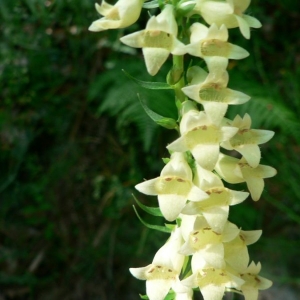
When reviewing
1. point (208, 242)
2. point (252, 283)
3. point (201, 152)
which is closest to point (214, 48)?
point (201, 152)

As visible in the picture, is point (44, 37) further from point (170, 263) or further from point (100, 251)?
point (170, 263)

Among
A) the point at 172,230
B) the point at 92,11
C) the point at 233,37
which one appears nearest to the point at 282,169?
the point at 233,37

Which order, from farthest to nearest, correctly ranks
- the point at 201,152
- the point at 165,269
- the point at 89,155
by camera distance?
the point at 89,155
the point at 165,269
the point at 201,152

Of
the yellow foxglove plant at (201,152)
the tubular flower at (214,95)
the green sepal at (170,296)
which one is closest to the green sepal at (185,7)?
the yellow foxglove plant at (201,152)

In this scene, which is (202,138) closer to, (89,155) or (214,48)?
(214,48)

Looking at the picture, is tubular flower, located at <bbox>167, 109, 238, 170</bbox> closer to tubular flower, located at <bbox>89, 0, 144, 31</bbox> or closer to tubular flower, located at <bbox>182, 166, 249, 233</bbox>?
tubular flower, located at <bbox>182, 166, 249, 233</bbox>

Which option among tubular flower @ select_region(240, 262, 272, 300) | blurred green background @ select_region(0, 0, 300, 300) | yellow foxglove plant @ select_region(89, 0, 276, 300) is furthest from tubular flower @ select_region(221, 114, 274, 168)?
blurred green background @ select_region(0, 0, 300, 300)

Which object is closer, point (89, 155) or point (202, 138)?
point (202, 138)
